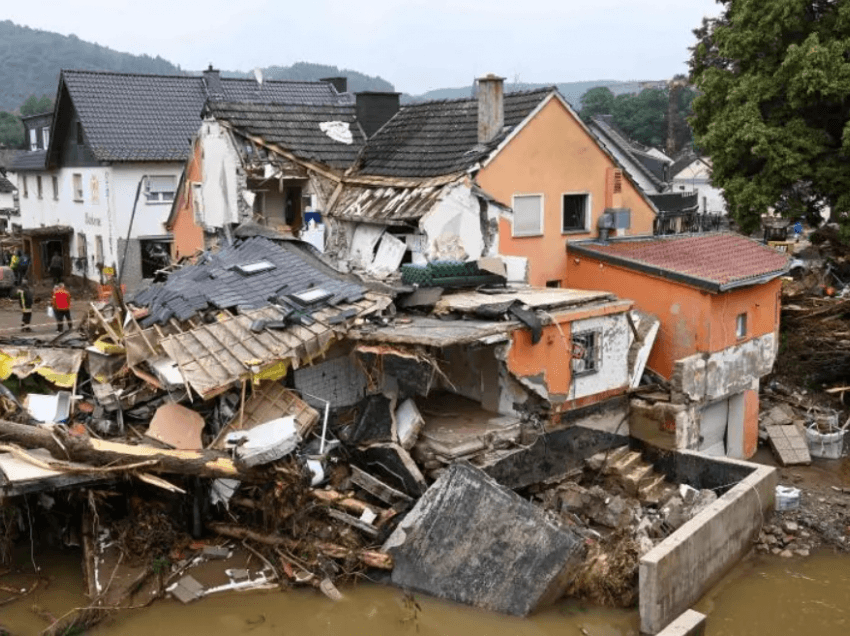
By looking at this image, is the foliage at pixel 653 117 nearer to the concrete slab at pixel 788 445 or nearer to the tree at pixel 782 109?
the tree at pixel 782 109

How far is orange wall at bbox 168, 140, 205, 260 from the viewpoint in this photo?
22844 millimetres

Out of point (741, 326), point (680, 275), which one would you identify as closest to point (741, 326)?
point (741, 326)

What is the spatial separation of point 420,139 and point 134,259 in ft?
48.1

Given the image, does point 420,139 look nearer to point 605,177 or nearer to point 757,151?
point 605,177

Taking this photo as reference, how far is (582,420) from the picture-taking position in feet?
54.9

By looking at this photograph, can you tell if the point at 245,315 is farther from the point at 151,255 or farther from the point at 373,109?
the point at 151,255

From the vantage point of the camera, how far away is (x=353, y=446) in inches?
594

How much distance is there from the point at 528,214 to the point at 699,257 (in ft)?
12.8

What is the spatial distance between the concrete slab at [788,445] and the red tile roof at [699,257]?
11.9ft

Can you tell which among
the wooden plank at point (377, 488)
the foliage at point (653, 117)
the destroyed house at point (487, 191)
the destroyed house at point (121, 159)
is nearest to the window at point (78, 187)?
the destroyed house at point (121, 159)

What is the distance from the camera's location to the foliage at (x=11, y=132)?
78000mm

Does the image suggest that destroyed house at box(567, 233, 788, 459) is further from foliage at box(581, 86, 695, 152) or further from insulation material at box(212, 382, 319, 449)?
foliage at box(581, 86, 695, 152)

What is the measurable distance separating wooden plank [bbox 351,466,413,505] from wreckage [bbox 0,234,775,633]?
0.12ft

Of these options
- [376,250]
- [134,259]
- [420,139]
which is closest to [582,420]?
[376,250]
